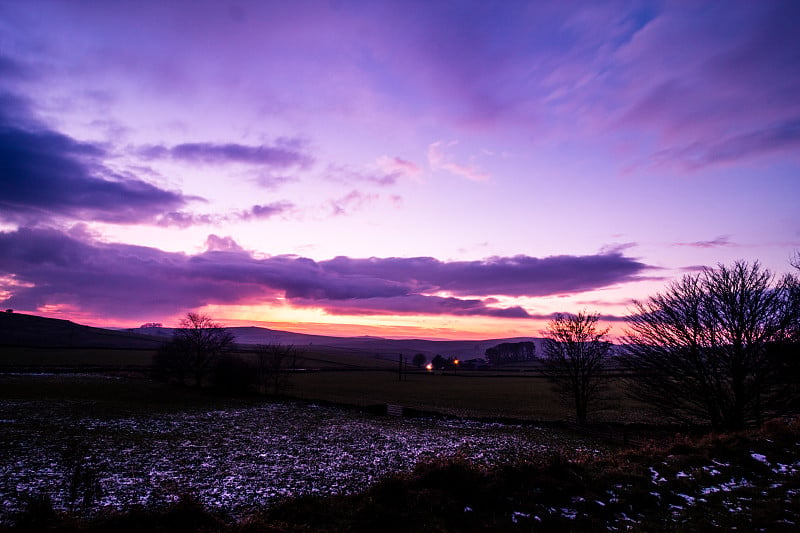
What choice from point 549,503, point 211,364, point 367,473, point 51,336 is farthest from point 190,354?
point 51,336

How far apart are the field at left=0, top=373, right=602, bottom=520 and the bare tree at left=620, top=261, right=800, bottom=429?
9251 millimetres

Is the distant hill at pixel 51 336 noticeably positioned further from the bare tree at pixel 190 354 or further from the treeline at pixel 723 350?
the treeline at pixel 723 350

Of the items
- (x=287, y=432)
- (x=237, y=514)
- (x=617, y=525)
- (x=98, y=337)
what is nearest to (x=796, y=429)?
(x=617, y=525)

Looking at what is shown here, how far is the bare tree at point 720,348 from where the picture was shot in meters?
18.4

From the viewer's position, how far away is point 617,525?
9836mm

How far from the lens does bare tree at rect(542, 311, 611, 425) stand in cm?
4028

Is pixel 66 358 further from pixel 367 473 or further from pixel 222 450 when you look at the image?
pixel 367 473

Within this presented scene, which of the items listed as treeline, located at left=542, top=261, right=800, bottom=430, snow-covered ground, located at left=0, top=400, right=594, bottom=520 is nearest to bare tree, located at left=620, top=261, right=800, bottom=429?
treeline, located at left=542, top=261, right=800, bottom=430

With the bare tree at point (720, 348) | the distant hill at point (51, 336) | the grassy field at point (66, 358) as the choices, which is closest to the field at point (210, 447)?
the bare tree at point (720, 348)

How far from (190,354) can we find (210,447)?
46703 millimetres

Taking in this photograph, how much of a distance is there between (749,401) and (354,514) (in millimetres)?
20295

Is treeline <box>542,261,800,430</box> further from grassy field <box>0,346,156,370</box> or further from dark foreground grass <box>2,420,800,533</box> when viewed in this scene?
grassy field <box>0,346,156,370</box>

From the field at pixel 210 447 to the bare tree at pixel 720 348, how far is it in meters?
9.25

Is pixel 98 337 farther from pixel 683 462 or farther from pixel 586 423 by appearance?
pixel 683 462
